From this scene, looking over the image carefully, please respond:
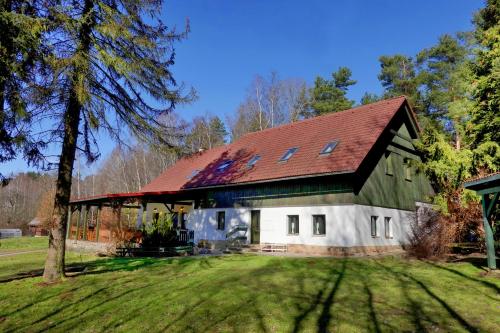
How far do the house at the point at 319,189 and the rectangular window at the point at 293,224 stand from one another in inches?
2.0

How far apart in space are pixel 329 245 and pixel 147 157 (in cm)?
3370

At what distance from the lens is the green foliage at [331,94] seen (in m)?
37.8

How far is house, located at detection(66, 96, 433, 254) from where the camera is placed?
17.2m

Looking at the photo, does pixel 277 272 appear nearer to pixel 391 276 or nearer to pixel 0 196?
pixel 391 276

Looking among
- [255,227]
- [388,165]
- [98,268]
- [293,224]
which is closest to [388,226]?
[388,165]

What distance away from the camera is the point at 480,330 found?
19.9 feet

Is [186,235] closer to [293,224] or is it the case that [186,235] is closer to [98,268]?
[293,224]

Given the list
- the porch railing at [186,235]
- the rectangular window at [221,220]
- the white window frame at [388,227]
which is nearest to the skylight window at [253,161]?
the rectangular window at [221,220]

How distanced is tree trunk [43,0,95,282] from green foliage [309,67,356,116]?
97.6ft

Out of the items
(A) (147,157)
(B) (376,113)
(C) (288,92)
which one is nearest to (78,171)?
(A) (147,157)

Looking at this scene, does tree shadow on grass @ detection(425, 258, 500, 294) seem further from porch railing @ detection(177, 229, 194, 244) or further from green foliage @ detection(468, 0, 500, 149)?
porch railing @ detection(177, 229, 194, 244)

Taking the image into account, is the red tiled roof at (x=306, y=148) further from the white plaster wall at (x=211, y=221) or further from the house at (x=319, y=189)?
the white plaster wall at (x=211, y=221)

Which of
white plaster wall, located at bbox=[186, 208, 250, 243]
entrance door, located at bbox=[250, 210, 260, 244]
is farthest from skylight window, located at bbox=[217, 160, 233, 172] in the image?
entrance door, located at bbox=[250, 210, 260, 244]

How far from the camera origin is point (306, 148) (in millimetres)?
20484
